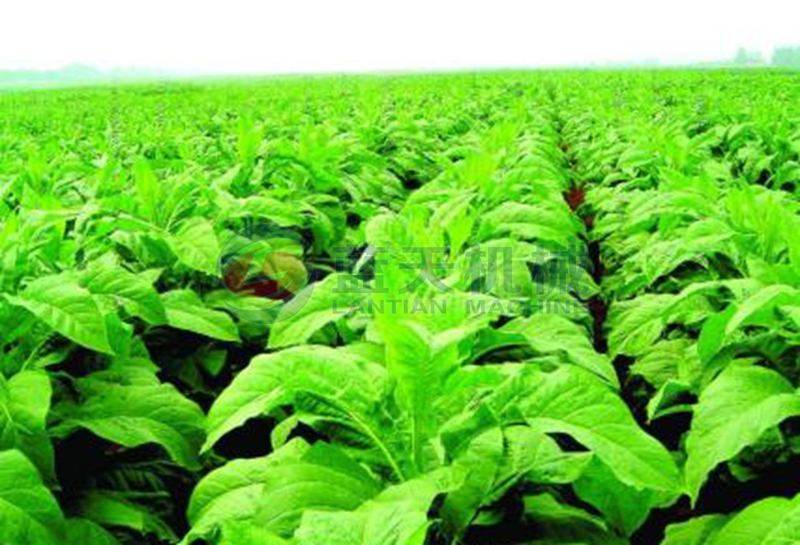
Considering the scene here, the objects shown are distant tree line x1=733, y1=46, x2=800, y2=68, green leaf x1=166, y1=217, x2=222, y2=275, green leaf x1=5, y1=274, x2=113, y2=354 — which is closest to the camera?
green leaf x1=5, y1=274, x2=113, y2=354

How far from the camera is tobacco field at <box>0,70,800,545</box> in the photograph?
1.64 metres

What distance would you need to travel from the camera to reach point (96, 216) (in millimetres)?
3229

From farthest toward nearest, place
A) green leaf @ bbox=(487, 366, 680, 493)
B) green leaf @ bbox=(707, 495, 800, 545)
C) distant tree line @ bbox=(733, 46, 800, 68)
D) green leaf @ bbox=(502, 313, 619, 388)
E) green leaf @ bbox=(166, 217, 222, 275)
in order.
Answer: distant tree line @ bbox=(733, 46, 800, 68) → green leaf @ bbox=(166, 217, 222, 275) → green leaf @ bbox=(502, 313, 619, 388) → green leaf @ bbox=(707, 495, 800, 545) → green leaf @ bbox=(487, 366, 680, 493)

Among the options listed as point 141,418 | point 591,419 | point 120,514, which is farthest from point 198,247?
point 591,419

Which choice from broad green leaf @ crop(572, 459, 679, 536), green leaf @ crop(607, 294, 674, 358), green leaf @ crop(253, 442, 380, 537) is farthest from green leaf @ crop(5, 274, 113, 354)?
green leaf @ crop(607, 294, 674, 358)

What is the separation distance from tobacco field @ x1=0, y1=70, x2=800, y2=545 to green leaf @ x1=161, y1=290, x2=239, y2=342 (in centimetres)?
1

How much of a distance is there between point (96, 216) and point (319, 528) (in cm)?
232

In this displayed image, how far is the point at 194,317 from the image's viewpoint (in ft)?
9.03

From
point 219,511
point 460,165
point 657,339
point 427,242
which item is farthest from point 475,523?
point 460,165

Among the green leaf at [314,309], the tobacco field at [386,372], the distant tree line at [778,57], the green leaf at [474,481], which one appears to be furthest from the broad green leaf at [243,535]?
the distant tree line at [778,57]

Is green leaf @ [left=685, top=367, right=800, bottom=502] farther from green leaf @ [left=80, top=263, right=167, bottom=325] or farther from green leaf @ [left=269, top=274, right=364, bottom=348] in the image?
green leaf @ [left=80, top=263, right=167, bottom=325]

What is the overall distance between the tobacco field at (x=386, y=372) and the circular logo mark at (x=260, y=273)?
0.01m

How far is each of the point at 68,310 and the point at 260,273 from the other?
4.59 ft

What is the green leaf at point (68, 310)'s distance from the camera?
2.09 meters
